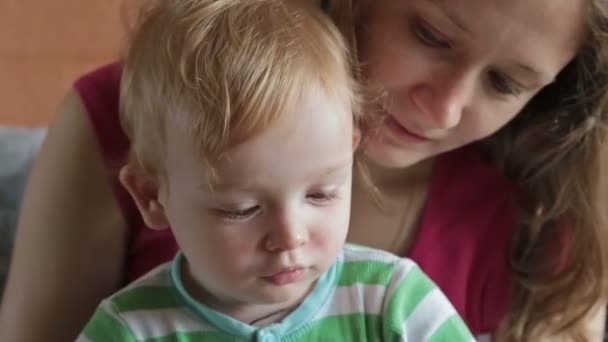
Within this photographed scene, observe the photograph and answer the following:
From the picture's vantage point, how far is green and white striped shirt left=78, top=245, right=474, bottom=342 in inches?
29.6

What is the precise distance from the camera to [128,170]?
743mm

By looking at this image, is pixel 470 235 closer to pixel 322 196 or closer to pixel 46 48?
pixel 322 196

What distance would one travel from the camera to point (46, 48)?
142cm

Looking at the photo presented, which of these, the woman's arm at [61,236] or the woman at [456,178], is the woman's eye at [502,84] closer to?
the woman at [456,178]

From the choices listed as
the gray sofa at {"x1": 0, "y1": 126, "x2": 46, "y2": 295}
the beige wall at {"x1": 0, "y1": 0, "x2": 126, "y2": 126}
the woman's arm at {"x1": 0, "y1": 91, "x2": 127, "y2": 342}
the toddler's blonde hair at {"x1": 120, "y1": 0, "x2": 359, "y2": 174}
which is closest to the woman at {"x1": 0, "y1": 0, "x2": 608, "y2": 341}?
the woman's arm at {"x1": 0, "y1": 91, "x2": 127, "y2": 342}

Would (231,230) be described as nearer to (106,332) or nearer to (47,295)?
(106,332)

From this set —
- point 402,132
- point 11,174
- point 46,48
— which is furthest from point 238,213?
point 46,48

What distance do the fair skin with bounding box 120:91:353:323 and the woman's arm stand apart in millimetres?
212

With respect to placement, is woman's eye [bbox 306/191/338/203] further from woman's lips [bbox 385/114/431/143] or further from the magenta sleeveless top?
the magenta sleeveless top

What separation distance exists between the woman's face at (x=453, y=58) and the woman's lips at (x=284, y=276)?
175 millimetres

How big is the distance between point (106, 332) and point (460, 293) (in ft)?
1.36

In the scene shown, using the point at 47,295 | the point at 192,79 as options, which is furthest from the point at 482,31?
the point at 47,295

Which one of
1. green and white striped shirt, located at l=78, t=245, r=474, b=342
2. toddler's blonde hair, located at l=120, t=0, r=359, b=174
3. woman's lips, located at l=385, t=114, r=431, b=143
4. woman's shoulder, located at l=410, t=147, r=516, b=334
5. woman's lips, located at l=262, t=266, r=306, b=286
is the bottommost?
woman's shoulder, located at l=410, t=147, r=516, b=334

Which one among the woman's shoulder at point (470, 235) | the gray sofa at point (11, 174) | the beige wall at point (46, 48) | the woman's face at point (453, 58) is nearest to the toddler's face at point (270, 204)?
the woman's face at point (453, 58)
